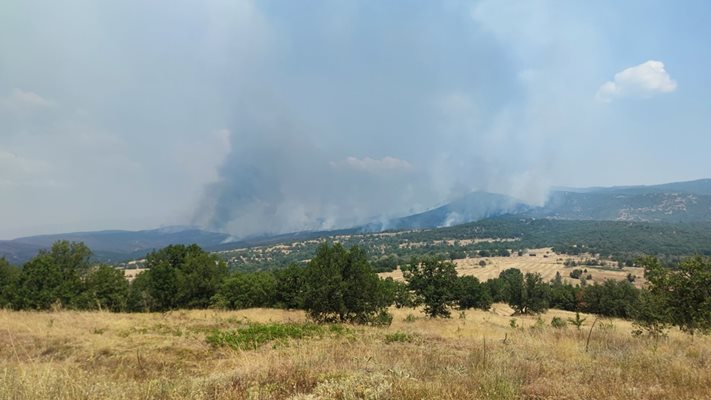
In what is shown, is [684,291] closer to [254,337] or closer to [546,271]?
[254,337]

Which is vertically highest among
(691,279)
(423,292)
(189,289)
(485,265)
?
(691,279)

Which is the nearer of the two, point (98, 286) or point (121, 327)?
point (121, 327)

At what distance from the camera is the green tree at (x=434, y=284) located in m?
39.1

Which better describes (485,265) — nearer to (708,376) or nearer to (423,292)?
(423,292)

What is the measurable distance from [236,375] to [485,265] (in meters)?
192

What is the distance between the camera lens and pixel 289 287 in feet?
149

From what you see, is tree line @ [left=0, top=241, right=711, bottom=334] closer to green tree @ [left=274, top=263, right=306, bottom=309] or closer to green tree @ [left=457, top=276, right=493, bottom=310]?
green tree @ [left=274, top=263, right=306, bottom=309]

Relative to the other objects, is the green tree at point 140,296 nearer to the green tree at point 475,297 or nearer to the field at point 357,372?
the field at point 357,372

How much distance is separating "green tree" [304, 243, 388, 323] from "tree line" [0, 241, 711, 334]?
64 mm

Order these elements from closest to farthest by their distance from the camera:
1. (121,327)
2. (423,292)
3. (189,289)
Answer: (121,327) → (189,289) → (423,292)

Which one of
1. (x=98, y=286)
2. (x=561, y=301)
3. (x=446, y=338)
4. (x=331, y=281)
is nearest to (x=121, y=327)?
(x=331, y=281)

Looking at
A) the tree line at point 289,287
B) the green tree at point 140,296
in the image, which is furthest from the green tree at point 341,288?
the green tree at point 140,296

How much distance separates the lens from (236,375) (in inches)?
228

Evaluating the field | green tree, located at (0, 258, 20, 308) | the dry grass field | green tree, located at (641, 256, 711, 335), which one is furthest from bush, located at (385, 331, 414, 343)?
the dry grass field
